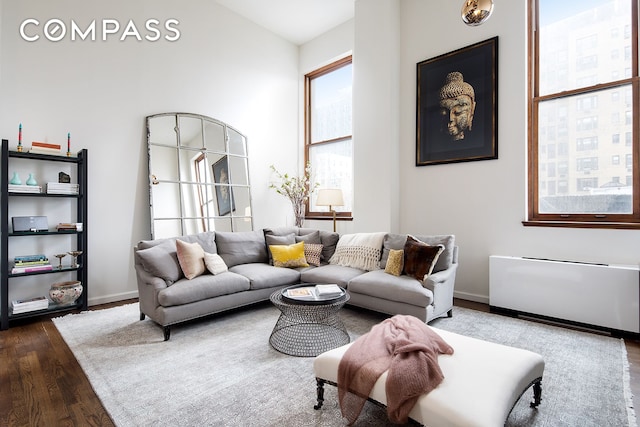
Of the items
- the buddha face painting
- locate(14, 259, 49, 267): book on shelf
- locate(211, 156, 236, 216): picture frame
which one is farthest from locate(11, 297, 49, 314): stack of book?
the buddha face painting

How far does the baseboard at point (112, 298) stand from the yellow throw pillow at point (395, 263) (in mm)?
3044

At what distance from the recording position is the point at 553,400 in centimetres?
191

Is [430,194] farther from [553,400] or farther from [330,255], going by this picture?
[553,400]

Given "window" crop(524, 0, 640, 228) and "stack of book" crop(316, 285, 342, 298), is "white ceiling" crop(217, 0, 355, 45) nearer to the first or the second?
"window" crop(524, 0, 640, 228)

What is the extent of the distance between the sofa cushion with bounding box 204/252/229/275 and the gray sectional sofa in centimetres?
7

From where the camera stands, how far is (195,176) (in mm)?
4566

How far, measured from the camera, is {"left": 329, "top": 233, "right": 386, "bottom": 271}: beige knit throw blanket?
3.73m

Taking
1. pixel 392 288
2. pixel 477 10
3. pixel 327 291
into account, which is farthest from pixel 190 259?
pixel 477 10

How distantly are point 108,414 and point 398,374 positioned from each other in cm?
155

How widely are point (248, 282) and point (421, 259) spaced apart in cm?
171

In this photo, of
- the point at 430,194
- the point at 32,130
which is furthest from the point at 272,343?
the point at 32,130

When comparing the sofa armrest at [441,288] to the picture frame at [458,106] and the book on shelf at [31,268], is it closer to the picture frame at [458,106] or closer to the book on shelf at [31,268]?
the picture frame at [458,106]

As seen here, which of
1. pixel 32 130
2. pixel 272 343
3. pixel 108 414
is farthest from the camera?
pixel 32 130

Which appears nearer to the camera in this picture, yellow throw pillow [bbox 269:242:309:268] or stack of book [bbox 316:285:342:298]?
stack of book [bbox 316:285:342:298]
